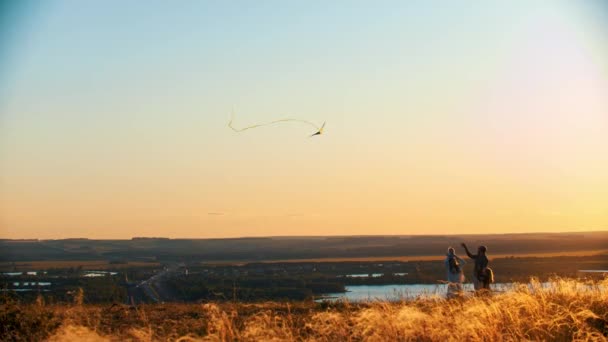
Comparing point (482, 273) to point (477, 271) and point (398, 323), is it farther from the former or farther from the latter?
point (398, 323)

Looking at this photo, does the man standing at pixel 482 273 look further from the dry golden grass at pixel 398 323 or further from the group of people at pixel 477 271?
the dry golden grass at pixel 398 323

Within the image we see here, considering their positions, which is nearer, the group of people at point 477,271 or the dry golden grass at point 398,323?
the dry golden grass at point 398,323

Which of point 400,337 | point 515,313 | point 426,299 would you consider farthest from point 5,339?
point 515,313

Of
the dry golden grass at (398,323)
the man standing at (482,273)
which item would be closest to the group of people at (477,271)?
the man standing at (482,273)

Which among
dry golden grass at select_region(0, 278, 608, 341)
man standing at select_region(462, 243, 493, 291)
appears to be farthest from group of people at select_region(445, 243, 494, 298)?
dry golden grass at select_region(0, 278, 608, 341)

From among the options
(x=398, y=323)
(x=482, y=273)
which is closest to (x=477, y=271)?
(x=482, y=273)

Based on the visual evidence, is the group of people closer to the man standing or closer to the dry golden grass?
the man standing

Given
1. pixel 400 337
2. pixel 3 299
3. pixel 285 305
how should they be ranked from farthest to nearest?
pixel 285 305
pixel 3 299
pixel 400 337

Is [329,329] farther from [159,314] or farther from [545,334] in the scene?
A: [159,314]
